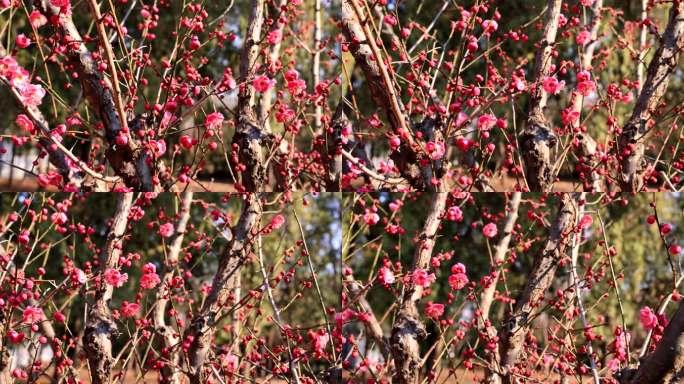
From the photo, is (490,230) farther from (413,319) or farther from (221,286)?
(221,286)

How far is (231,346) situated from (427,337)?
574mm

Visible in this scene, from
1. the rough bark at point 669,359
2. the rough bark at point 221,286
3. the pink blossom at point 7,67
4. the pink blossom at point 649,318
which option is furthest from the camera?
the rough bark at point 221,286

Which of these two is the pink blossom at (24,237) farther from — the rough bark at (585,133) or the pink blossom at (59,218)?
the rough bark at (585,133)

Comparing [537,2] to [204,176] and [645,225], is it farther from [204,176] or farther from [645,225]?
[204,176]

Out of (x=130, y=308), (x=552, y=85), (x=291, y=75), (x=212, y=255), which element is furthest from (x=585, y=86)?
(x=130, y=308)

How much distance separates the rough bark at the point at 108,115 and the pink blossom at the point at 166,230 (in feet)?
0.52

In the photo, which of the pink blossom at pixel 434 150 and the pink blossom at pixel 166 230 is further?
the pink blossom at pixel 434 150

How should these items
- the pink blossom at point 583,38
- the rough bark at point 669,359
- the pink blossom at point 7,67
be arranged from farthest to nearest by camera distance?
the pink blossom at point 583,38
the pink blossom at point 7,67
the rough bark at point 669,359

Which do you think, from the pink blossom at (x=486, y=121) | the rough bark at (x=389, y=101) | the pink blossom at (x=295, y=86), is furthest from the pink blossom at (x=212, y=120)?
the pink blossom at (x=486, y=121)

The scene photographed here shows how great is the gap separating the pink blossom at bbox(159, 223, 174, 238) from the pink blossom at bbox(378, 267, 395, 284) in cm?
60

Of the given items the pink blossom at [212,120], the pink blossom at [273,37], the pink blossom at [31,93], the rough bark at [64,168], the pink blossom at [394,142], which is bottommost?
the rough bark at [64,168]

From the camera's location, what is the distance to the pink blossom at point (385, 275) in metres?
1.91

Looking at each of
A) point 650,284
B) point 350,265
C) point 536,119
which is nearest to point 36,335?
point 350,265

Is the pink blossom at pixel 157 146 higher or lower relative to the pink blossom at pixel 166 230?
higher
